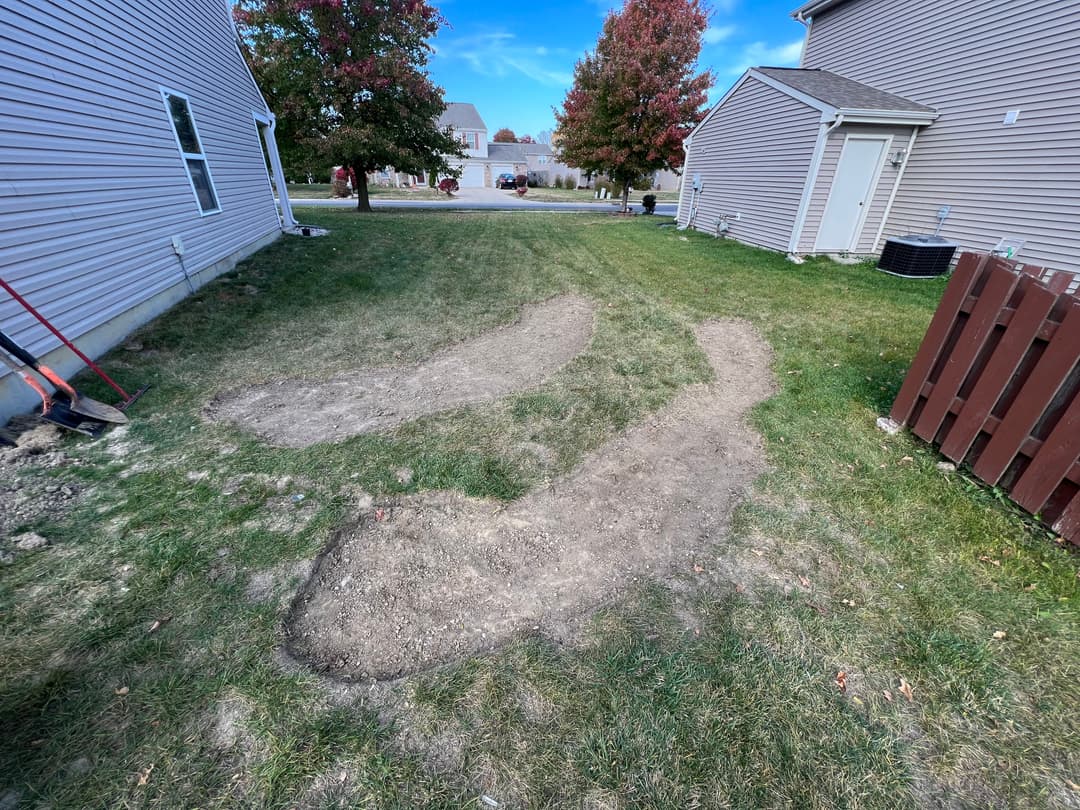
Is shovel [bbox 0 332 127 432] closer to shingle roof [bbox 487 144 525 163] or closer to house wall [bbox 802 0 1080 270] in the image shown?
house wall [bbox 802 0 1080 270]

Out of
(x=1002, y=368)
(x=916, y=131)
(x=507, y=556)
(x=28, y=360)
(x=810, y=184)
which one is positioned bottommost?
(x=507, y=556)

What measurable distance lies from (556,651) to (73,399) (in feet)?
12.8

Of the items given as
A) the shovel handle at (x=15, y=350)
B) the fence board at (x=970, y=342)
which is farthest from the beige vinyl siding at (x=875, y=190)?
the shovel handle at (x=15, y=350)

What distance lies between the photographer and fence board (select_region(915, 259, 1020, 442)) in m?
2.64

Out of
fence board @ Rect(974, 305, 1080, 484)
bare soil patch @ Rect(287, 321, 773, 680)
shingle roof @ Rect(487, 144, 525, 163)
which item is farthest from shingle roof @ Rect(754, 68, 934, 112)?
shingle roof @ Rect(487, 144, 525, 163)

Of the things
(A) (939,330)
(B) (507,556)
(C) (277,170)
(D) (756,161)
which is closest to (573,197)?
(D) (756,161)

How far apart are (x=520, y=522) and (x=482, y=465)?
619mm

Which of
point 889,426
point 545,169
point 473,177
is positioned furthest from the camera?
point 545,169

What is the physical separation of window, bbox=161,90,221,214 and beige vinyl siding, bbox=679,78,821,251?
10935 mm

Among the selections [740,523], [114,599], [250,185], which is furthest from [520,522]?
[250,185]

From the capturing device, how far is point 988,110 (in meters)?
7.70

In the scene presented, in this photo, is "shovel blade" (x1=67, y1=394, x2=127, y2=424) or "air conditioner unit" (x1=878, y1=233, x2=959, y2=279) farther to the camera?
"air conditioner unit" (x1=878, y1=233, x2=959, y2=279)

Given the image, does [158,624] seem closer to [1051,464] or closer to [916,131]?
[1051,464]

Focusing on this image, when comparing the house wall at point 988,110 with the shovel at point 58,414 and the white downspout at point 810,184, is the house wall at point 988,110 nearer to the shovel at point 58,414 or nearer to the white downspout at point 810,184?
the white downspout at point 810,184
